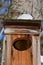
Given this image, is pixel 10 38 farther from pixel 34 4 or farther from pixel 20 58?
pixel 34 4

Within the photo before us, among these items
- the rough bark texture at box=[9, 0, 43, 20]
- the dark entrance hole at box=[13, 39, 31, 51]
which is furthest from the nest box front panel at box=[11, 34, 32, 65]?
the rough bark texture at box=[9, 0, 43, 20]

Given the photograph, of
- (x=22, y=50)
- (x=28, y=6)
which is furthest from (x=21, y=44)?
(x=28, y=6)

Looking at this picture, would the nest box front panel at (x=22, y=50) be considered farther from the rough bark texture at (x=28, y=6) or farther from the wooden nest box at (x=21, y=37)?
the rough bark texture at (x=28, y=6)

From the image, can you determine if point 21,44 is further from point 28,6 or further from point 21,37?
point 28,6

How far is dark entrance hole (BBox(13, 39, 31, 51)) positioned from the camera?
1074 mm

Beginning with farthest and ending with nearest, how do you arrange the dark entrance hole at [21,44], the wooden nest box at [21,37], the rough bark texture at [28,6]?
the rough bark texture at [28,6]
the dark entrance hole at [21,44]
the wooden nest box at [21,37]

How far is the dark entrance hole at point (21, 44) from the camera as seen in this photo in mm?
1074

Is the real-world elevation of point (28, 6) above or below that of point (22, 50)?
above

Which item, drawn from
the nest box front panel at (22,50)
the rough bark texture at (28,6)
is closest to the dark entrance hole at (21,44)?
the nest box front panel at (22,50)

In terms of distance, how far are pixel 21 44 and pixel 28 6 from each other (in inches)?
50.1

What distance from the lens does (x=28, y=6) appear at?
230cm

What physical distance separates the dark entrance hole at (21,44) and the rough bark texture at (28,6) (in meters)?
1.08

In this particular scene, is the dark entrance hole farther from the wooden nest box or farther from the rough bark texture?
the rough bark texture

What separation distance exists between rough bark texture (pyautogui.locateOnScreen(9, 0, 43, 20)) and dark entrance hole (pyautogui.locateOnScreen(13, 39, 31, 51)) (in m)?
1.08
